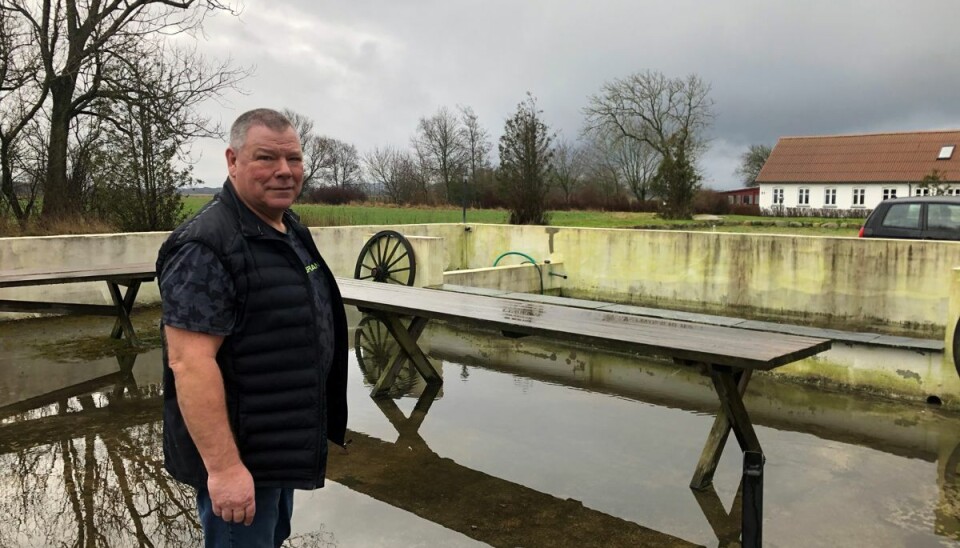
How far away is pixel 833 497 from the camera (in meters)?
3.91

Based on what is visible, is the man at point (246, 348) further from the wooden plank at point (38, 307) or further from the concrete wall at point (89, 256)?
the concrete wall at point (89, 256)

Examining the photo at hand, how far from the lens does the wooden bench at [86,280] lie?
262 inches

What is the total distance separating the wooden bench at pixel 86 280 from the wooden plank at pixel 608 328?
8.52 ft

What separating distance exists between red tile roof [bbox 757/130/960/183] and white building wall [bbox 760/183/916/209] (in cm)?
33

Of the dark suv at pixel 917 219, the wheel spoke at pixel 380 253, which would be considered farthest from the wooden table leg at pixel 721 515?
the wheel spoke at pixel 380 253

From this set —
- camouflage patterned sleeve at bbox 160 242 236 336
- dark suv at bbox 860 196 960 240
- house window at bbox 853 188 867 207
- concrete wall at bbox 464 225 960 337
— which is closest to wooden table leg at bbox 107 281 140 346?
camouflage patterned sleeve at bbox 160 242 236 336

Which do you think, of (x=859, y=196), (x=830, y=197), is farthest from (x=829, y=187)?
(x=859, y=196)

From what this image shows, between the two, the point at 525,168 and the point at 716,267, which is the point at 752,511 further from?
the point at 525,168

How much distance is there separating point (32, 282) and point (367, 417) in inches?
142

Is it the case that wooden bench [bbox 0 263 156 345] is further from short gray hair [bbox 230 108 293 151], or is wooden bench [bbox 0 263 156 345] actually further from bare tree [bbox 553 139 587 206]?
bare tree [bbox 553 139 587 206]

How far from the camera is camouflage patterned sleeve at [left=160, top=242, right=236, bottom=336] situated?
5.93ft

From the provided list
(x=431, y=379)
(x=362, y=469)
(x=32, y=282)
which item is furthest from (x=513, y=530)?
(x=32, y=282)

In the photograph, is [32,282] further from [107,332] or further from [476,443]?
[476,443]

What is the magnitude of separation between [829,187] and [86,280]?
45.6 m
